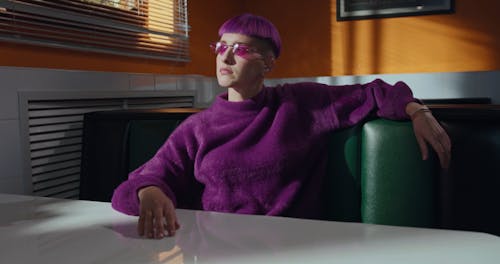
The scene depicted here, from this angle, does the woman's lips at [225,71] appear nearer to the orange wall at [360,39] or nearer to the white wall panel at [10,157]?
the white wall panel at [10,157]

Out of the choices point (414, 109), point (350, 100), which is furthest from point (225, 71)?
point (414, 109)

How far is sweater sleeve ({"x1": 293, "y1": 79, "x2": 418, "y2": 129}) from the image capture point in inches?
50.6

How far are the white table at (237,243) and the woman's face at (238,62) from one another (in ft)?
Result: 1.55

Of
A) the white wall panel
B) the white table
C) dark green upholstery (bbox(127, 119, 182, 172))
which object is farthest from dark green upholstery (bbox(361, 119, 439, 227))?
the white wall panel

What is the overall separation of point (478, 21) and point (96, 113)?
266 cm

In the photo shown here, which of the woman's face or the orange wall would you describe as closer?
the woman's face

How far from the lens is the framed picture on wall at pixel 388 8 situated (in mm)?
3340

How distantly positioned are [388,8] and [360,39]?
0.29 metres

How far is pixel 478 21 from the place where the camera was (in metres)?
3.28

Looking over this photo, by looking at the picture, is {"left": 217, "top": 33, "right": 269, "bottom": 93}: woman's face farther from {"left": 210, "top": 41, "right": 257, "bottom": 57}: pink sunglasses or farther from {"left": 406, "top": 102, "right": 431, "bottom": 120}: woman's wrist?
{"left": 406, "top": 102, "right": 431, "bottom": 120}: woman's wrist

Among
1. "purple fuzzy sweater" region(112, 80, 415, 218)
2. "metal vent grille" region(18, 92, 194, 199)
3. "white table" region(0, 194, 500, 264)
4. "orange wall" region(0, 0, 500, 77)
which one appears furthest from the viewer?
"orange wall" region(0, 0, 500, 77)

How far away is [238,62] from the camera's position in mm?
1233

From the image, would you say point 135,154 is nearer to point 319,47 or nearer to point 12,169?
point 12,169

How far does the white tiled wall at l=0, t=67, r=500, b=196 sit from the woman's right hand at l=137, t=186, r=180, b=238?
933 mm
